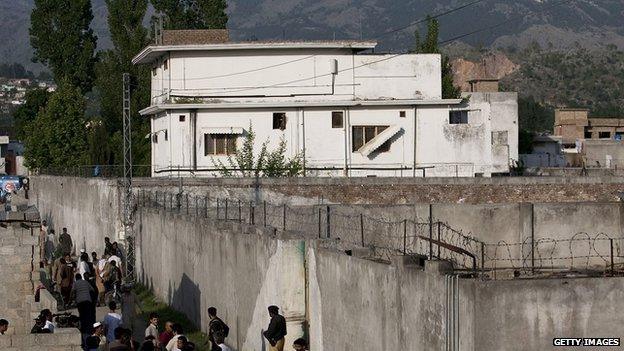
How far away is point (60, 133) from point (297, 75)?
35.0 metres

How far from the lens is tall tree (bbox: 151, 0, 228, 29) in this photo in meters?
84.1

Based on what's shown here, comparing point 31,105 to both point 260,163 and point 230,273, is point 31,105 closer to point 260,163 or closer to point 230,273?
point 260,163

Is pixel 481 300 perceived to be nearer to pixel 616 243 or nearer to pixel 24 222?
pixel 24 222

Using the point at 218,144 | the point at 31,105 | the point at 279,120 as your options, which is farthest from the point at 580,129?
the point at 218,144

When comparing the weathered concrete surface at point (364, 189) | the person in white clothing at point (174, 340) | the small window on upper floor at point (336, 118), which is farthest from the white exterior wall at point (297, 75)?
the person in white clothing at point (174, 340)

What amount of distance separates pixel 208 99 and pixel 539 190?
16.9 meters

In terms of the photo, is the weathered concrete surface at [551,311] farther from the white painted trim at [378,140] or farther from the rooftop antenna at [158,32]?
the rooftop antenna at [158,32]

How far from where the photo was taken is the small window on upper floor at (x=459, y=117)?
64812mm

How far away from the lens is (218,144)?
200 feet

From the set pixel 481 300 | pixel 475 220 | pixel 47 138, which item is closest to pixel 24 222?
pixel 475 220

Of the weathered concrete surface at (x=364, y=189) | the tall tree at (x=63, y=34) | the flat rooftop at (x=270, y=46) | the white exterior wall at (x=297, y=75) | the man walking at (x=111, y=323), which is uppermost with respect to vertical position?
the tall tree at (x=63, y=34)

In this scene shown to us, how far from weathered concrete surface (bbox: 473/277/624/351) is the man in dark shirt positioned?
8.59 meters

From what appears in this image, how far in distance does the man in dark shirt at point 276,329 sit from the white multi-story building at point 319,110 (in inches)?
1452

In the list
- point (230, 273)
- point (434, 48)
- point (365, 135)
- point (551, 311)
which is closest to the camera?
point (551, 311)
